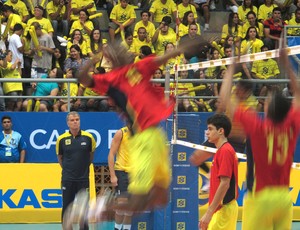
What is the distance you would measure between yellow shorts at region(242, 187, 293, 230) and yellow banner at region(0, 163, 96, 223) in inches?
331

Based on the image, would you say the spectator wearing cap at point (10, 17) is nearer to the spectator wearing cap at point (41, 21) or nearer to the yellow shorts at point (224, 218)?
the spectator wearing cap at point (41, 21)

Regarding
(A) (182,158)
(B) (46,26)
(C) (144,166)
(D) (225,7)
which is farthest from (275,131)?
(D) (225,7)

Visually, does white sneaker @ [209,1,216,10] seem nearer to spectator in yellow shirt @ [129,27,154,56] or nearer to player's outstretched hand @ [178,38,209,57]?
spectator in yellow shirt @ [129,27,154,56]

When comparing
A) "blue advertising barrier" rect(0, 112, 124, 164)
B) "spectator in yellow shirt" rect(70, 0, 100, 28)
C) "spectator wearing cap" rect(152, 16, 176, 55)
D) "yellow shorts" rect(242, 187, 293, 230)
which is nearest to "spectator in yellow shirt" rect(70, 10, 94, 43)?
"spectator in yellow shirt" rect(70, 0, 100, 28)

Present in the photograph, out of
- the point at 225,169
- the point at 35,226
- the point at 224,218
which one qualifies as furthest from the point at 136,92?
the point at 35,226

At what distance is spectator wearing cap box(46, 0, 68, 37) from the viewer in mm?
20594

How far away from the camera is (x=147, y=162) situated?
845 centimetres

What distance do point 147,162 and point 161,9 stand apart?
13437mm

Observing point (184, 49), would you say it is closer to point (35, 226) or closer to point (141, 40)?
point (35, 226)

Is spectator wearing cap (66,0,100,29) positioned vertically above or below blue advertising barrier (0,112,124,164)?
above

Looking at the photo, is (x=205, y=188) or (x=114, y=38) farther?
(x=114, y=38)

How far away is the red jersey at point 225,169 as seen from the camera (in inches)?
395

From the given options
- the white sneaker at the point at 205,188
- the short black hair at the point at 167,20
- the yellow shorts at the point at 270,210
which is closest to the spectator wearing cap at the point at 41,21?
the short black hair at the point at 167,20

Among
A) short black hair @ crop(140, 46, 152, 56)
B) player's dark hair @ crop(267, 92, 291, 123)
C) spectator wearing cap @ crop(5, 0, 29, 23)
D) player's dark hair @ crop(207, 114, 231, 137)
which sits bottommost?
player's dark hair @ crop(207, 114, 231, 137)
